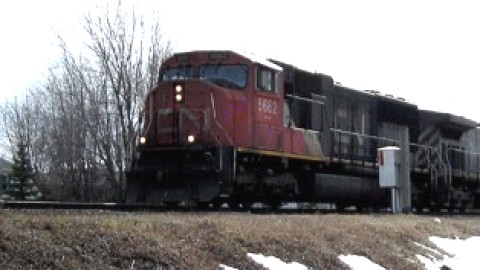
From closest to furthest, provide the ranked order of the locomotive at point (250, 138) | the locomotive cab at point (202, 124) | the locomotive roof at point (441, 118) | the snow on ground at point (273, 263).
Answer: the snow on ground at point (273, 263)
the locomotive cab at point (202, 124)
the locomotive at point (250, 138)
the locomotive roof at point (441, 118)

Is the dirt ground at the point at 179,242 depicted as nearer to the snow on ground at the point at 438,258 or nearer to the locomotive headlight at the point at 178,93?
the snow on ground at the point at 438,258

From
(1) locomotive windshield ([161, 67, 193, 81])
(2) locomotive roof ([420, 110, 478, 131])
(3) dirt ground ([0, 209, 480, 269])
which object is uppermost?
(1) locomotive windshield ([161, 67, 193, 81])

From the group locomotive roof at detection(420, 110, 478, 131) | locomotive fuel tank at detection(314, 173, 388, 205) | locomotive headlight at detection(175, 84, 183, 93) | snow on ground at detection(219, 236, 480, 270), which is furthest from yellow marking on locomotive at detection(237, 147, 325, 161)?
locomotive roof at detection(420, 110, 478, 131)

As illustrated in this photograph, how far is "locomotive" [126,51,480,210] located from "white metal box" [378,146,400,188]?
150cm

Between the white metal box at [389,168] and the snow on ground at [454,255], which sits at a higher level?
the white metal box at [389,168]

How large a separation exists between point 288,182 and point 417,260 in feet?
18.6

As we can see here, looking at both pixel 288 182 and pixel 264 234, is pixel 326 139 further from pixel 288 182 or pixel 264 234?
pixel 264 234

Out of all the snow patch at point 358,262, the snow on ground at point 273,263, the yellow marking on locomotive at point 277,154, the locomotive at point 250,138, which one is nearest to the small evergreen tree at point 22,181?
the locomotive at point 250,138

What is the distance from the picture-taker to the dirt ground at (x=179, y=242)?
17.8 ft

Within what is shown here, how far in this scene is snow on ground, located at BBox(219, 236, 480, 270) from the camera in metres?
7.25

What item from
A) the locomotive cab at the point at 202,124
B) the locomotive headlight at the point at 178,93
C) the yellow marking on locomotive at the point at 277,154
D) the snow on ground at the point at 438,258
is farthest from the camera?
the locomotive headlight at the point at 178,93

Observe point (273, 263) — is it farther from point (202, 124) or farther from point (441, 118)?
point (441, 118)

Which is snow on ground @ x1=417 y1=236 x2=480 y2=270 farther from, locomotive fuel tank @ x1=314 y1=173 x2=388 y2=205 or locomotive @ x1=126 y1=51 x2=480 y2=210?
locomotive fuel tank @ x1=314 y1=173 x2=388 y2=205

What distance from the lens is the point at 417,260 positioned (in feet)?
31.9
